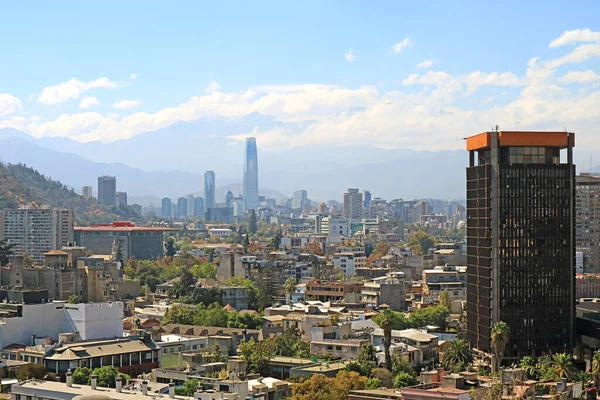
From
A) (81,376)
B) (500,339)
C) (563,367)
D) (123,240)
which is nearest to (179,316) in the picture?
(500,339)

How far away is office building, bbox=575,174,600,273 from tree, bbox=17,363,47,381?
79033 millimetres

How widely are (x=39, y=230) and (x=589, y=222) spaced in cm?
6641

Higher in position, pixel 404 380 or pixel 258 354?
pixel 258 354

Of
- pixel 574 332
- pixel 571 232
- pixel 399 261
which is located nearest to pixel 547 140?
pixel 571 232

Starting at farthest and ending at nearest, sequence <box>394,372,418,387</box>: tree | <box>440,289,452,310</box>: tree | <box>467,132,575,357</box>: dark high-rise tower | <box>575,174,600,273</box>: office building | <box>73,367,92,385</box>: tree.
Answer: <box>575,174,600,273</box>: office building, <box>440,289,452,310</box>: tree, <box>467,132,575,357</box>: dark high-rise tower, <box>73,367,92,385</box>: tree, <box>394,372,418,387</box>: tree

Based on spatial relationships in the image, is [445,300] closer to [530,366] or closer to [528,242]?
[528,242]

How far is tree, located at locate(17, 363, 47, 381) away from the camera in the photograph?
51.6 meters

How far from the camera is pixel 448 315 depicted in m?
80.6

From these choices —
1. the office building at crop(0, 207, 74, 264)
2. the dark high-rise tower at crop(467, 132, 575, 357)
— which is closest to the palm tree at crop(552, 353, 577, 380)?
the dark high-rise tower at crop(467, 132, 575, 357)

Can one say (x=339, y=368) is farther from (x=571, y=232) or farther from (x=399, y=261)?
(x=399, y=261)

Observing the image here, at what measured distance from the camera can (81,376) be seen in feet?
172

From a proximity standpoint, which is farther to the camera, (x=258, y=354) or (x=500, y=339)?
(x=500, y=339)

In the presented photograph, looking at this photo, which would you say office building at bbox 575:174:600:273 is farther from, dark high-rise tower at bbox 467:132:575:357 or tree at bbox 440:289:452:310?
dark high-rise tower at bbox 467:132:575:357

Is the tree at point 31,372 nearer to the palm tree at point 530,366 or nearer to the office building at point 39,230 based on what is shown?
the palm tree at point 530,366
